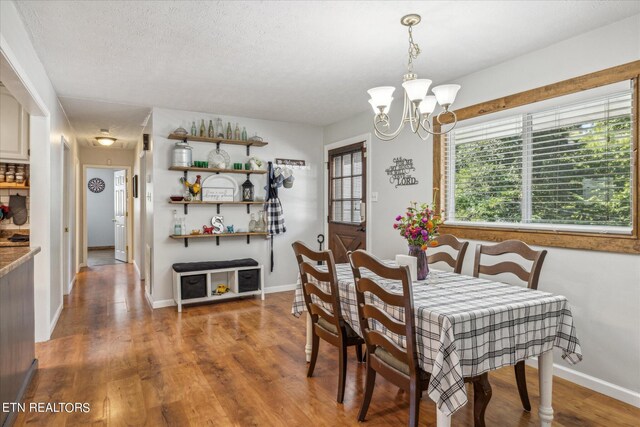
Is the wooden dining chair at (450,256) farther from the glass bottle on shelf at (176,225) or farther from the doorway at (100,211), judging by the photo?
the doorway at (100,211)

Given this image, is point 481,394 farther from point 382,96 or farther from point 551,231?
point 382,96

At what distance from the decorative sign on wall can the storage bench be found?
2.07 meters

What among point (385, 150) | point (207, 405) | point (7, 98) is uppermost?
point (7, 98)

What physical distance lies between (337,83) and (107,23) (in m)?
2.00

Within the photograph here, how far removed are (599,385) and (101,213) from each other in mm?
10925

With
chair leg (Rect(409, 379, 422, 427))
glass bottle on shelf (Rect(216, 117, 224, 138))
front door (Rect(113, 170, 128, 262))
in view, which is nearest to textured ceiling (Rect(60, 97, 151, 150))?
glass bottle on shelf (Rect(216, 117, 224, 138))

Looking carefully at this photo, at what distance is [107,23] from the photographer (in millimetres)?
2514

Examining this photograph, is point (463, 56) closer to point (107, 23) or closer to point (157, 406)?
point (107, 23)

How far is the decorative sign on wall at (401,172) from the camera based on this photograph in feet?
13.4

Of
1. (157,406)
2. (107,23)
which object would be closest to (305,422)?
(157,406)

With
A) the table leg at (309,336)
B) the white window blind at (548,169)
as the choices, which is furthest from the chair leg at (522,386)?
the table leg at (309,336)

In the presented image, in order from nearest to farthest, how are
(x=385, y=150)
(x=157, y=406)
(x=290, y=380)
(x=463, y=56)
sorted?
(x=157, y=406) → (x=290, y=380) → (x=463, y=56) → (x=385, y=150)

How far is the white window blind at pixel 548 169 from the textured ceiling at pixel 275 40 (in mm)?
569

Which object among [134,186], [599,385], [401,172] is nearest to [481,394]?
[599,385]
